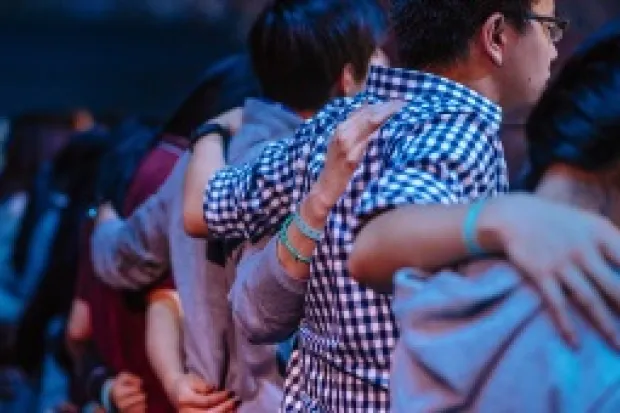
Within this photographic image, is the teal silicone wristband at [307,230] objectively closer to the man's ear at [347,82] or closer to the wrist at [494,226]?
the wrist at [494,226]

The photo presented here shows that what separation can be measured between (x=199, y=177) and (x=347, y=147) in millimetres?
638

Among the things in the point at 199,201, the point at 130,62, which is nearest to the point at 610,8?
the point at 199,201

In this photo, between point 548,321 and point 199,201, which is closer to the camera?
point 548,321

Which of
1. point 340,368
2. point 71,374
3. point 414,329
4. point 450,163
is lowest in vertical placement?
point 71,374

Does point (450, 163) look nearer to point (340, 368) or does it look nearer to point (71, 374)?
point (340, 368)

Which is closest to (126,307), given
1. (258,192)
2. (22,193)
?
(258,192)

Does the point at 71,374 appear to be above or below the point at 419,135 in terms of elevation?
below

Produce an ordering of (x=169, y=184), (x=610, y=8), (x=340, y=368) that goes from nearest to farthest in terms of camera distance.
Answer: (x=340, y=368), (x=169, y=184), (x=610, y=8)

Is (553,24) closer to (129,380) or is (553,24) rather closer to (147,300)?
(147,300)

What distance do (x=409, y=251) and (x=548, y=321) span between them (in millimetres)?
205

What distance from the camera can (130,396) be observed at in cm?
315

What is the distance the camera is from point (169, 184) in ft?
9.25

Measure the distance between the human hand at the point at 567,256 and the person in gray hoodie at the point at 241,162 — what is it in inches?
36.0

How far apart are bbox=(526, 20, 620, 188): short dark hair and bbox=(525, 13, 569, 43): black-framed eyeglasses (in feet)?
1.67
